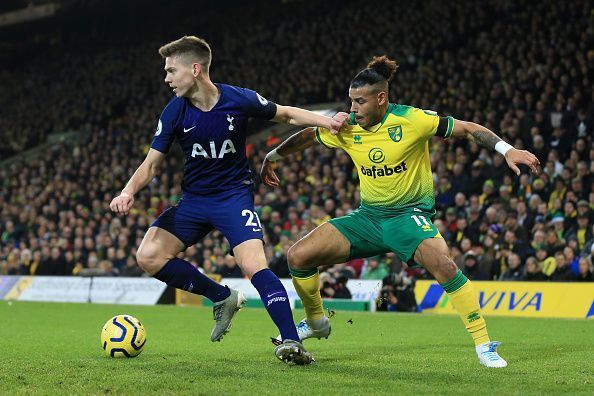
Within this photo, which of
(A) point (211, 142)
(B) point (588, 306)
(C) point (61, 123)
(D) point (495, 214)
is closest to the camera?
(A) point (211, 142)

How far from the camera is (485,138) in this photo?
24.0 feet

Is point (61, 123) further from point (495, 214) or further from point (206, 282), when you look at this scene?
point (206, 282)

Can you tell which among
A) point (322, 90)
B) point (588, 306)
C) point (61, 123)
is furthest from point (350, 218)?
point (61, 123)

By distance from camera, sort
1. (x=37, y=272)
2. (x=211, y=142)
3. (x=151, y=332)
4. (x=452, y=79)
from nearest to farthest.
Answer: (x=211, y=142)
(x=151, y=332)
(x=452, y=79)
(x=37, y=272)

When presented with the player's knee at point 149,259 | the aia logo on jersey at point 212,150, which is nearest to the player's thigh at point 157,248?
the player's knee at point 149,259

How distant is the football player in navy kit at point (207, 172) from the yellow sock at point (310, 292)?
0.58 m

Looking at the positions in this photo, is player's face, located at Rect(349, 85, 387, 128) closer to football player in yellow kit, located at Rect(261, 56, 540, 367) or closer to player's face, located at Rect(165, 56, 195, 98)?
football player in yellow kit, located at Rect(261, 56, 540, 367)

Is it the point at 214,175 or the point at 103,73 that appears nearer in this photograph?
the point at 214,175

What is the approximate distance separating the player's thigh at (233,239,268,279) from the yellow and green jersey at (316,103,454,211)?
118 cm

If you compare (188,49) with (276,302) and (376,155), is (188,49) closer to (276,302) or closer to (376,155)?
(376,155)

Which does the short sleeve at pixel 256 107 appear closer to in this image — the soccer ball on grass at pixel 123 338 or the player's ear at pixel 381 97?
the player's ear at pixel 381 97

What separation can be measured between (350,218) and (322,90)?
20592mm

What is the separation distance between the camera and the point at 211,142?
733 centimetres

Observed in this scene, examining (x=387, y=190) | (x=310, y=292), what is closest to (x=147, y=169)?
(x=310, y=292)
